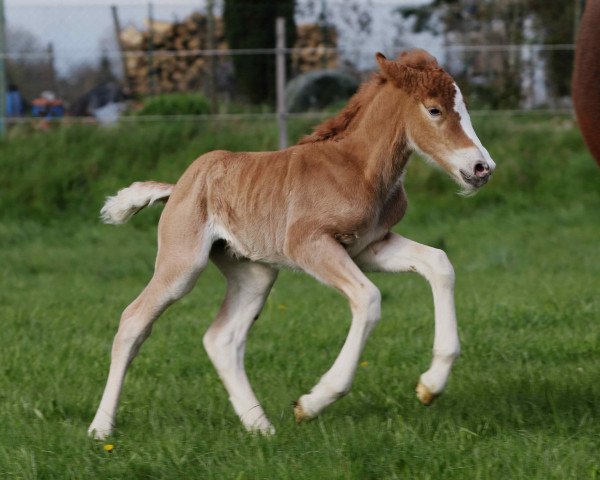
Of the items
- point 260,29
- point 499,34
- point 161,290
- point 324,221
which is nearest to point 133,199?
point 161,290

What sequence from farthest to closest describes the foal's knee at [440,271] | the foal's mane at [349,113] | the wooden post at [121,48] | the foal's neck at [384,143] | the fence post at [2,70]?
1. the wooden post at [121,48]
2. the fence post at [2,70]
3. the foal's mane at [349,113]
4. the foal's neck at [384,143]
5. the foal's knee at [440,271]

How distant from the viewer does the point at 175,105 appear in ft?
45.8

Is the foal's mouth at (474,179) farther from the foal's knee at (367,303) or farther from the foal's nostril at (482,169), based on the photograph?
the foal's knee at (367,303)

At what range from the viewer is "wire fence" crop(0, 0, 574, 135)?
13555 mm

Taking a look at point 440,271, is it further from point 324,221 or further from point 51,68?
point 51,68

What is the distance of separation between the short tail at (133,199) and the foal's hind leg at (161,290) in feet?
0.77

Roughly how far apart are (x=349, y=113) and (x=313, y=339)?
→ 219 cm

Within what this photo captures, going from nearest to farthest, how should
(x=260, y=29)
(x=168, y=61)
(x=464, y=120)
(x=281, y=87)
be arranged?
(x=464, y=120) < (x=281, y=87) < (x=168, y=61) < (x=260, y=29)

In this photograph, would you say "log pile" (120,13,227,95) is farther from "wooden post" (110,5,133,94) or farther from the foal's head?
the foal's head

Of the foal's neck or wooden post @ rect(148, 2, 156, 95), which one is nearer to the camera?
the foal's neck

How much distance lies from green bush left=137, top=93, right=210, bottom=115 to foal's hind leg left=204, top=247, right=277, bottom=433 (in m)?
9.25

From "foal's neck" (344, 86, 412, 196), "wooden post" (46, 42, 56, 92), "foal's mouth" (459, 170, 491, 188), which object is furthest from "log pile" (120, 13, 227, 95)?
"foal's mouth" (459, 170, 491, 188)

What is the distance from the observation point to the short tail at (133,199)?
4.98m

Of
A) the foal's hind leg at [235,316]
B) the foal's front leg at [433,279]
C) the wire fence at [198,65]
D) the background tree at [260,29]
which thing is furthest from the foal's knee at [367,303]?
the background tree at [260,29]
